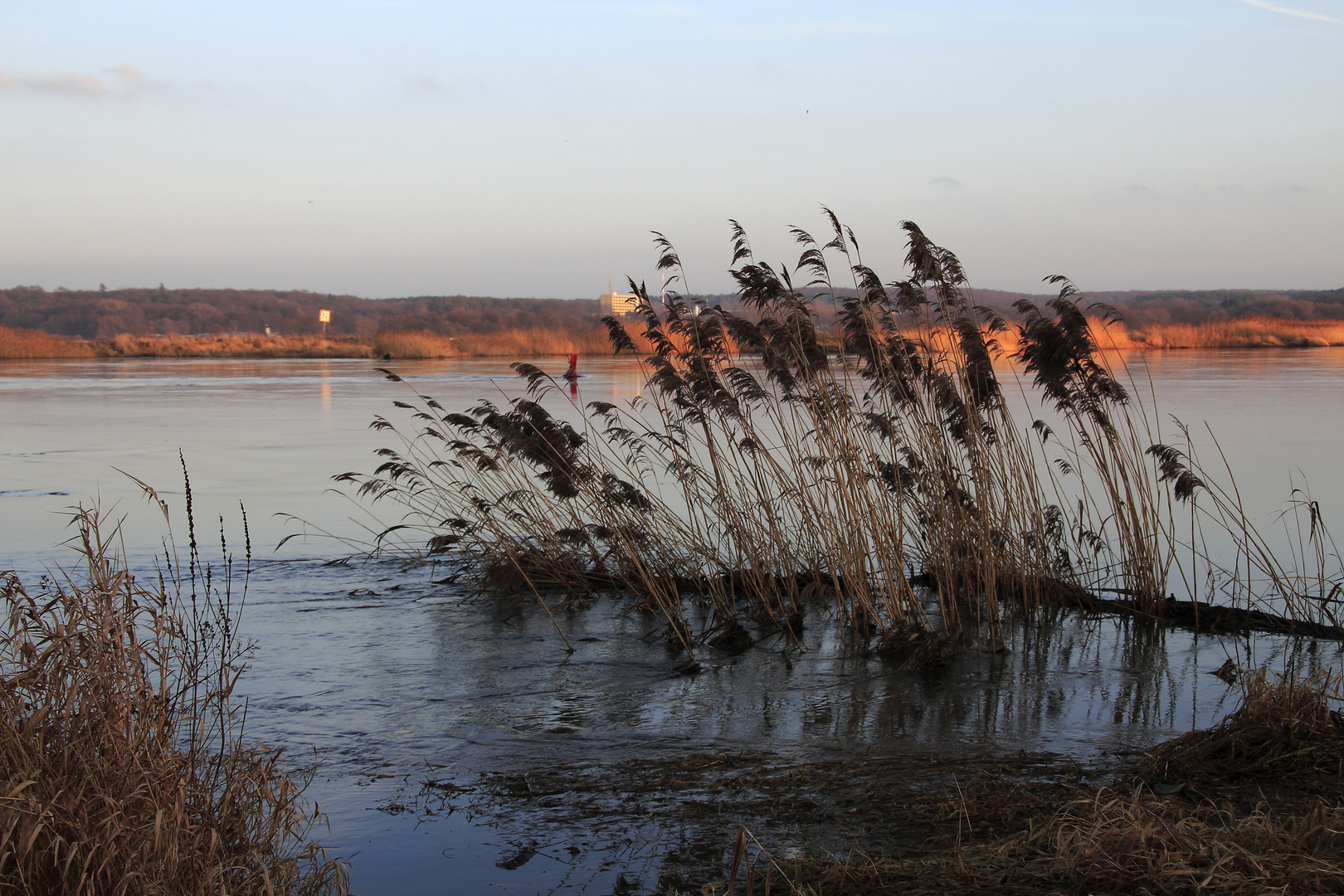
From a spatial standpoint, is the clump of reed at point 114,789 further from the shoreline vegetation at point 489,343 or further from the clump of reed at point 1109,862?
the shoreline vegetation at point 489,343

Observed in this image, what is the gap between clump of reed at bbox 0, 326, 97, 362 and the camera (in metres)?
49.1

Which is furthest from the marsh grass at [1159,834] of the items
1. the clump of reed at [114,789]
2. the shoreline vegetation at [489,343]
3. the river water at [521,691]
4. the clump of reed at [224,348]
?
the clump of reed at [224,348]

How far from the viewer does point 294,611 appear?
7242 mm

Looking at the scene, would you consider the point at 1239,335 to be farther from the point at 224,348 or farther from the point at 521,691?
the point at 521,691

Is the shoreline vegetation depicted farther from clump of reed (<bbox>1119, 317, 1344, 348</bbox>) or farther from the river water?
the river water

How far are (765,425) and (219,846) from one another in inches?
520

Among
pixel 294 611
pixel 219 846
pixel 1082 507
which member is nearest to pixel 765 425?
pixel 1082 507

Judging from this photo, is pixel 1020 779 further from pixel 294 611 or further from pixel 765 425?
pixel 765 425

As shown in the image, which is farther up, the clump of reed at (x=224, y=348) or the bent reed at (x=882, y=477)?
the clump of reed at (x=224, y=348)

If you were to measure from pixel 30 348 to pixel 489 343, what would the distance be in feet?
72.2

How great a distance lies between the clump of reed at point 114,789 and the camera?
2.80 metres

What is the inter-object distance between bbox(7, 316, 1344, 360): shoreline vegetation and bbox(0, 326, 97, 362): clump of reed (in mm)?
38

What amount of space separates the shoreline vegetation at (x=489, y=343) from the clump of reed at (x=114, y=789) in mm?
41344

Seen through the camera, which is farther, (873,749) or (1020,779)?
(873,749)
